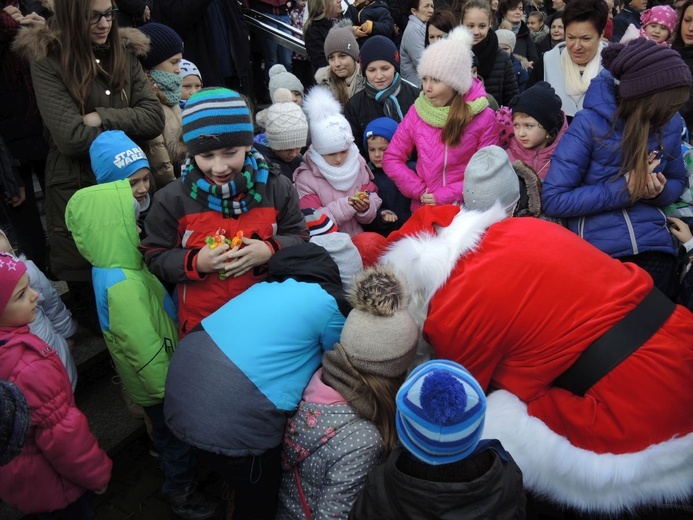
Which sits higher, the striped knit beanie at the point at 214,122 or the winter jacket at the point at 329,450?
the striped knit beanie at the point at 214,122

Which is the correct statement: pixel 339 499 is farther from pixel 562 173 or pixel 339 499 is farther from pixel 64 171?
pixel 64 171

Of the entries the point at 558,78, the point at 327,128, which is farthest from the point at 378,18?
the point at 327,128

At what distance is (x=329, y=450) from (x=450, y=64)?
2.43 m

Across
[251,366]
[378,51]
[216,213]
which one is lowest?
[251,366]

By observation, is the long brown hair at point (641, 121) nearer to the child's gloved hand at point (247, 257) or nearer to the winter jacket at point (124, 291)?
the child's gloved hand at point (247, 257)

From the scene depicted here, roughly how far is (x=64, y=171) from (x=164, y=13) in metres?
2.30

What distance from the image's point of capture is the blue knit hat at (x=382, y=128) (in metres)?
3.70

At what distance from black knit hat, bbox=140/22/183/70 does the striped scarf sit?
1.56 meters

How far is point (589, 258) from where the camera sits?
6.31 ft

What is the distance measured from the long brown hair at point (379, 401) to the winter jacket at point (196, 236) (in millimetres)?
Answer: 770

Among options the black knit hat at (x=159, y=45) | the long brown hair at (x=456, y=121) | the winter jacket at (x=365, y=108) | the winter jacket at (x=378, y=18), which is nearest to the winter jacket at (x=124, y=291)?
the black knit hat at (x=159, y=45)

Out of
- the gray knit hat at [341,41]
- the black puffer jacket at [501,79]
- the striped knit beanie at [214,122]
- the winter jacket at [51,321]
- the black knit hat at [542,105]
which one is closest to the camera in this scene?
the striped knit beanie at [214,122]

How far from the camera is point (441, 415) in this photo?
4.55 feet

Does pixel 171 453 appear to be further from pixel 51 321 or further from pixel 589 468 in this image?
pixel 589 468
